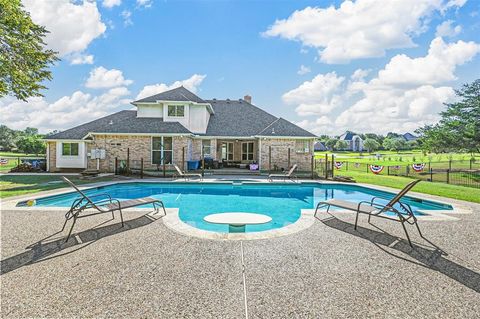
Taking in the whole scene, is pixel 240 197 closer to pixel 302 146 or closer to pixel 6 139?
pixel 302 146

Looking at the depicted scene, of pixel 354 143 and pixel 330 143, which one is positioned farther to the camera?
pixel 330 143

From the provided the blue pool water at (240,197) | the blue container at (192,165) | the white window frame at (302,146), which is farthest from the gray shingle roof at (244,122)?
the blue pool water at (240,197)

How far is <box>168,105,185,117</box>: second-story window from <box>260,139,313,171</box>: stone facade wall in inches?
296

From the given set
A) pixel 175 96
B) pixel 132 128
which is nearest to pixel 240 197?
pixel 132 128

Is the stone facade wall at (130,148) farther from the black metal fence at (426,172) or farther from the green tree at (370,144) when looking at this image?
the green tree at (370,144)

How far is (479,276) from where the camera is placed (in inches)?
146

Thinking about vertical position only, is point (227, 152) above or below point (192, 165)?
above

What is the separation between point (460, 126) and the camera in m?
26.0

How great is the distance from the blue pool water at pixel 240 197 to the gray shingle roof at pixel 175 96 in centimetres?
1006

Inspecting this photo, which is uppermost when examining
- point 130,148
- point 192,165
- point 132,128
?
point 132,128

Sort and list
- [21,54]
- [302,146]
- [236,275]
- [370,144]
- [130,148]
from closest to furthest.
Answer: [236,275]
[21,54]
[130,148]
[302,146]
[370,144]

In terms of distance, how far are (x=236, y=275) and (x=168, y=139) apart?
17.9 meters

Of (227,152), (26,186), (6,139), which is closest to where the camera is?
(26,186)

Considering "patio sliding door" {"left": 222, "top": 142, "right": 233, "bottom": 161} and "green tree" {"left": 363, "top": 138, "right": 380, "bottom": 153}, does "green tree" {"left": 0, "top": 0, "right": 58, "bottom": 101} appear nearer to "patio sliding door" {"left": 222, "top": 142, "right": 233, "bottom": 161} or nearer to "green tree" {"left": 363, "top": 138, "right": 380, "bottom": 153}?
"patio sliding door" {"left": 222, "top": 142, "right": 233, "bottom": 161}
